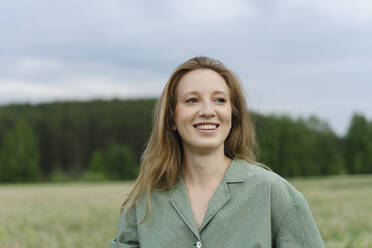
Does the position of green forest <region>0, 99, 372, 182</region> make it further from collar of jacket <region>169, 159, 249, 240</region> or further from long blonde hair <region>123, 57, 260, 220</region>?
collar of jacket <region>169, 159, 249, 240</region>

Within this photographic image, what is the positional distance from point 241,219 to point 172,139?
2.76ft

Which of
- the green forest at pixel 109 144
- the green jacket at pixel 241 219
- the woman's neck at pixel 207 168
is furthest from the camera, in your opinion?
the green forest at pixel 109 144

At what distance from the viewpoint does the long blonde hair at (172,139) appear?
311 centimetres

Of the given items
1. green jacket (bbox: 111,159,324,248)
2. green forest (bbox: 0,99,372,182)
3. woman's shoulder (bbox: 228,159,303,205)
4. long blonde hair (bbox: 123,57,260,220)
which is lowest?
green forest (bbox: 0,99,372,182)

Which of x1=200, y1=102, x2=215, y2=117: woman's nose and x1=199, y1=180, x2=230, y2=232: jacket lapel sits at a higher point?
x1=200, y1=102, x2=215, y2=117: woman's nose

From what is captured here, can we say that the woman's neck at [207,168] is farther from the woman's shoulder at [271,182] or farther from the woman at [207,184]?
the woman's shoulder at [271,182]

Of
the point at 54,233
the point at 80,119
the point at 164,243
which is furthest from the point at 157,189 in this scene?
the point at 80,119

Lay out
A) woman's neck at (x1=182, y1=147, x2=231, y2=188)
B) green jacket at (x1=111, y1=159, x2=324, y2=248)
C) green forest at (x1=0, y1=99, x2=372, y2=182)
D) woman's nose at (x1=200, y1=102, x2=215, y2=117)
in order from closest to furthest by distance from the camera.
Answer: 1. green jacket at (x1=111, y1=159, x2=324, y2=248)
2. woman's nose at (x1=200, y1=102, x2=215, y2=117)
3. woman's neck at (x1=182, y1=147, x2=231, y2=188)
4. green forest at (x1=0, y1=99, x2=372, y2=182)

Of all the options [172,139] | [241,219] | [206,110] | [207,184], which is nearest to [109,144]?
[172,139]

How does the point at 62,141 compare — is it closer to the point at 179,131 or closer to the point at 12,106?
the point at 12,106

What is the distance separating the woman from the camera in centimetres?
272

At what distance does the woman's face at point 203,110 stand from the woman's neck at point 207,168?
6 centimetres

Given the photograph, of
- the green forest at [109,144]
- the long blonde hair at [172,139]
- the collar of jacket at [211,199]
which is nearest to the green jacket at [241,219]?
the collar of jacket at [211,199]

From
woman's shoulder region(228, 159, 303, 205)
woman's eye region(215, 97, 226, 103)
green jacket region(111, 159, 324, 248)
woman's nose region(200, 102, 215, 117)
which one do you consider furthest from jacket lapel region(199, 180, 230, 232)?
woman's eye region(215, 97, 226, 103)
